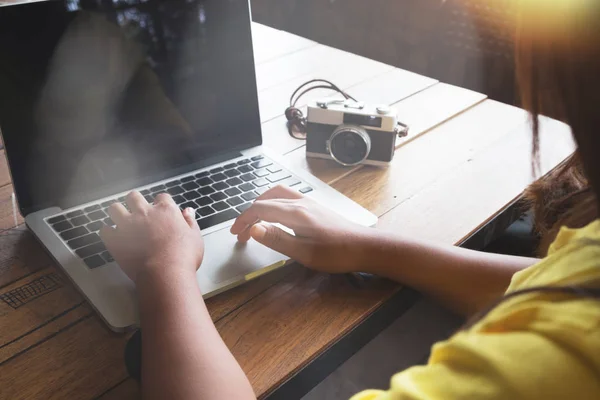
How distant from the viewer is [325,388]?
3.94 feet

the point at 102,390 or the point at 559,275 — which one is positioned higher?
the point at 559,275

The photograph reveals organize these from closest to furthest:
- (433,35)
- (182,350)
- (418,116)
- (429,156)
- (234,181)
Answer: (182,350) → (234,181) → (429,156) → (418,116) → (433,35)

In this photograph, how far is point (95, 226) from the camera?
75cm

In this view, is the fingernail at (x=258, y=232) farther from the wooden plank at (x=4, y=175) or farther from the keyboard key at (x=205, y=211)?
the wooden plank at (x=4, y=175)

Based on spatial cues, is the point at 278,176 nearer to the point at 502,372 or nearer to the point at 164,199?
the point at 164,199

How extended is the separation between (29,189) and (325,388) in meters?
0.75

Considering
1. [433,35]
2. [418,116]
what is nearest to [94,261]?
[418,116]

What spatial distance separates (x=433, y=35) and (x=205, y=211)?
1.83m

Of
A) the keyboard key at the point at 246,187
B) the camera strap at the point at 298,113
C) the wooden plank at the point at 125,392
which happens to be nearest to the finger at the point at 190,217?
the keyboard key at the point at 246,187

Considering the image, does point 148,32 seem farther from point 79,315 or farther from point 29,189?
point 79,315

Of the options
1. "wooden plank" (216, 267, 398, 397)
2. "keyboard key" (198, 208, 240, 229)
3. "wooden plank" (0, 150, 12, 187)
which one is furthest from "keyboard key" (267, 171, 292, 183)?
"wooden plank" (0, 150, 12, 187)

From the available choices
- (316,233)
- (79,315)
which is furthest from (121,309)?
(316,233)

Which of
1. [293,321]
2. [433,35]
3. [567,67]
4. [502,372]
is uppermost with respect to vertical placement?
[567,67]

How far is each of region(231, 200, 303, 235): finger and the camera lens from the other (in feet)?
0.74
